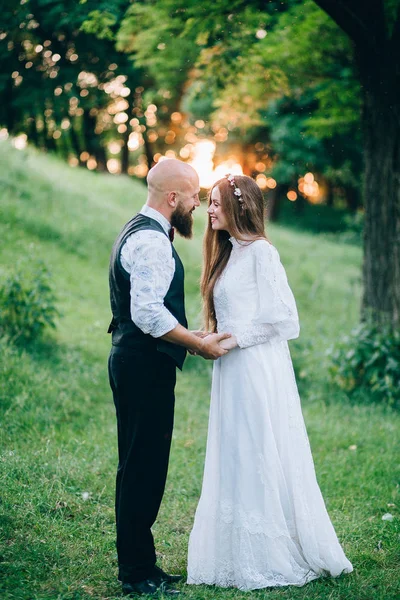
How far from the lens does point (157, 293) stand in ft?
12.0

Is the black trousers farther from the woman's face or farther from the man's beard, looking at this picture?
the woman's face

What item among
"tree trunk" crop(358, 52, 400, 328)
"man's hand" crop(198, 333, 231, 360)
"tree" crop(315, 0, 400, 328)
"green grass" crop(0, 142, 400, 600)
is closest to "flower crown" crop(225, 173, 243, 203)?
"man's hand" crop(198, 333, 231, 360)

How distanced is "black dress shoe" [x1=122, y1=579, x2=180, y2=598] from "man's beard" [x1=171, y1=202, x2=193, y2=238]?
206 cm

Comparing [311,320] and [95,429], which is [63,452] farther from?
[311,320]

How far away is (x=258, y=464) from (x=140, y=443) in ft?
2.37

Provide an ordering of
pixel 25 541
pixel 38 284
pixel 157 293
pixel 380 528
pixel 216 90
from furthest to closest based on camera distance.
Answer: pixel 216 90 → pixel 38 284 → pixel 380 528 → pixel 25 541 → pixel 157 293

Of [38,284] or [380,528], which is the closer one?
[380,528]

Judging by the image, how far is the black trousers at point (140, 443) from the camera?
3.85 metres

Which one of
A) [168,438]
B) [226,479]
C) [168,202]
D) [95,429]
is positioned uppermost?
[168,202]

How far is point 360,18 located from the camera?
784 cm

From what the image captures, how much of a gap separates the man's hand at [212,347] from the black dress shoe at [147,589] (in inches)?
53.7

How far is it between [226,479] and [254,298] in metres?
1.11

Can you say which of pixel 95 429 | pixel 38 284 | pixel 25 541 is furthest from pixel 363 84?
pixel 25 541

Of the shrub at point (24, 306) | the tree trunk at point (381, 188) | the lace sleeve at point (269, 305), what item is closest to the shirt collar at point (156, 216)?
the lace sleeve at point (269, 305)
